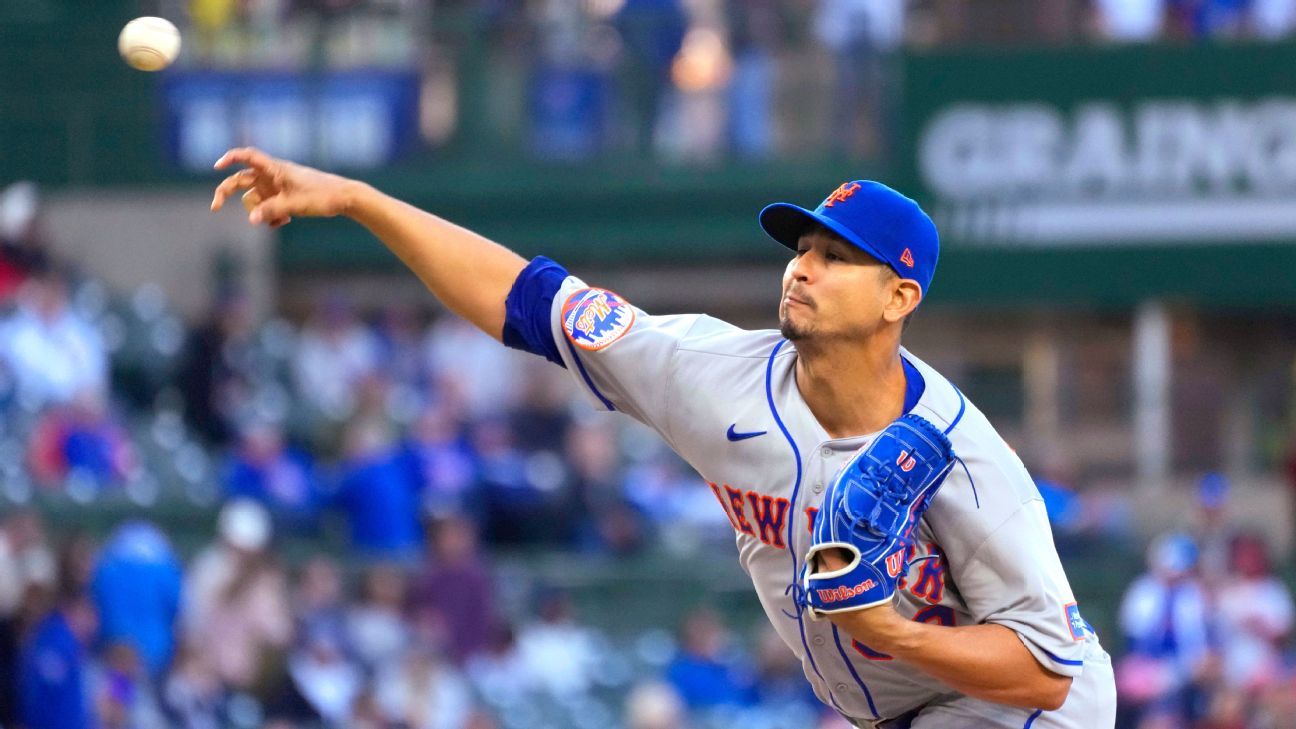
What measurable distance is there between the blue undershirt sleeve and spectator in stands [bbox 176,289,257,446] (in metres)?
8.39

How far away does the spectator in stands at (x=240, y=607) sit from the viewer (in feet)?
31.6

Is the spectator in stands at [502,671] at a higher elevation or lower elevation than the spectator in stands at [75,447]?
lower

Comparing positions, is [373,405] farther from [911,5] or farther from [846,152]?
[911,5]

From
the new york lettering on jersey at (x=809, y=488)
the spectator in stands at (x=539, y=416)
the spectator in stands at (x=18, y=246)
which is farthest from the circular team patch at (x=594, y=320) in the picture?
the spectator in stands at (x=539, y=416)

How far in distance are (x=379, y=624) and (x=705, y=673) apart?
172cm

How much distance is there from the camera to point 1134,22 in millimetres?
16031

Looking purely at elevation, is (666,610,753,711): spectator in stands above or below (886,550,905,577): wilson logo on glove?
below

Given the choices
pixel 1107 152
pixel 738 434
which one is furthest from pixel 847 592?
pixel 1107 152

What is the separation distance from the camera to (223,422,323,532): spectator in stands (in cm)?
1127

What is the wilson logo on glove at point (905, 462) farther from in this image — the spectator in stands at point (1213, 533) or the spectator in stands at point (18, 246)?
the spectator in stands at point (18, 246)

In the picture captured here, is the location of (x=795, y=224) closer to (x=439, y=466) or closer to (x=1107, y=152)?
(x=439, y=466)

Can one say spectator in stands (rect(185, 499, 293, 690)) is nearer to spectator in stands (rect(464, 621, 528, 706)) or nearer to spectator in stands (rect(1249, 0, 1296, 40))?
spectator in stands (rect(464, 621, 528, 706))

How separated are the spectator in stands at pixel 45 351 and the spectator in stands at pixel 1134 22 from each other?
27.6 feet

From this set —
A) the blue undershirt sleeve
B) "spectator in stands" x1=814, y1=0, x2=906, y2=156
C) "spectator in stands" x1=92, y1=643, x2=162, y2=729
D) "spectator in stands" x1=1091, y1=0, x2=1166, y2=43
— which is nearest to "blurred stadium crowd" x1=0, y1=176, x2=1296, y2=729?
"spectator in stands" x1=92, y1=643, x2=162, y2=729
